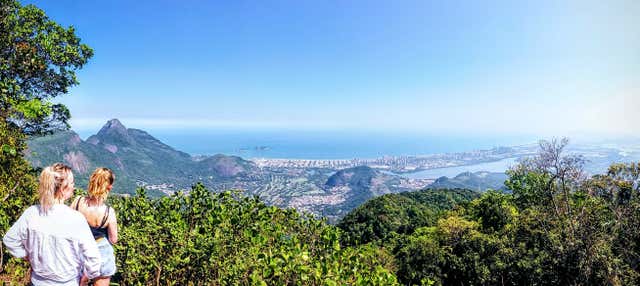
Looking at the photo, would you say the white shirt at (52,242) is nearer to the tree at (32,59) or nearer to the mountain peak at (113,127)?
the tree at (32,59)

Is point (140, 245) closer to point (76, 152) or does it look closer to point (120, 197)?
point (120, 197)

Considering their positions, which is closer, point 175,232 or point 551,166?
point 175,232

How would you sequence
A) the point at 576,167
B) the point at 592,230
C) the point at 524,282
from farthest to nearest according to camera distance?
the point at 576,167 → the point at 524,282 → the point at 592,230

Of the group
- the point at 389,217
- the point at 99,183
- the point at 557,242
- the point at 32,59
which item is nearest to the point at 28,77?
the point at 32,59

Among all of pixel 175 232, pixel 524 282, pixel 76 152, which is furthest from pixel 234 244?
pixel 76 152

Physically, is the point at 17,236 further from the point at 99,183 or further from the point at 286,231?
the point at 286,231

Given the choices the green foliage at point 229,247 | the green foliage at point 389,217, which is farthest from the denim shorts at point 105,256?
the green foliage at point 389,217
